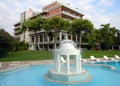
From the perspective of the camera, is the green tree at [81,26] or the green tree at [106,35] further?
the green tree at [106,35]

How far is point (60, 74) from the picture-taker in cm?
1209

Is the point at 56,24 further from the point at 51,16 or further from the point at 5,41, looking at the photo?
the point at 5,41

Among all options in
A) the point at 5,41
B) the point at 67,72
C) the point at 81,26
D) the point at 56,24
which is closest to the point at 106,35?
the point at 81,26

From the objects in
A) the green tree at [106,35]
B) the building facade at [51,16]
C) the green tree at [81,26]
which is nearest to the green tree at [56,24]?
the green tree at [81,26]

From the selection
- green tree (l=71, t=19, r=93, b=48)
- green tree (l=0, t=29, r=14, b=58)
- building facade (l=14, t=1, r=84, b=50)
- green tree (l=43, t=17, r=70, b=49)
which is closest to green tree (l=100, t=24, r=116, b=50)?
green tree (l=71, t=19, r=93, b=48)

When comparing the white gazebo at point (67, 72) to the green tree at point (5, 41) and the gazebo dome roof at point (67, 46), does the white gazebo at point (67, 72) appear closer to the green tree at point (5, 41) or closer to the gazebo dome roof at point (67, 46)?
the gazebo dome roof at point (67, 46)

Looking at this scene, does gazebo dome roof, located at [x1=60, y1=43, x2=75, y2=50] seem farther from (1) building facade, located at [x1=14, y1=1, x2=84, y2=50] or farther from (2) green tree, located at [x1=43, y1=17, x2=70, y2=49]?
(1) building facade, located at [x1=14, y1=1, x2=84, y2=50]

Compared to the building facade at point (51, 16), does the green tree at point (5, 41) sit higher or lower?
lower

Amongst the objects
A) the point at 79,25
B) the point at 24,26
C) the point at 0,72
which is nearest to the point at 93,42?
the point at 79,25

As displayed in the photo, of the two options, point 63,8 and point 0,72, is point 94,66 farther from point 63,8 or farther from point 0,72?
point 63,8

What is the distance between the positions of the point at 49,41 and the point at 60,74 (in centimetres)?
4095

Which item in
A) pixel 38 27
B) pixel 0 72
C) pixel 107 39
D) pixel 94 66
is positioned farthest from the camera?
pixel 107 39

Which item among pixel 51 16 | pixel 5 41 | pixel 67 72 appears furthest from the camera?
pixel 51 16

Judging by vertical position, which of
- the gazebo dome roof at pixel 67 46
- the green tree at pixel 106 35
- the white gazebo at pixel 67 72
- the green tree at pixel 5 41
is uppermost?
the green tree at pixel 106 35
